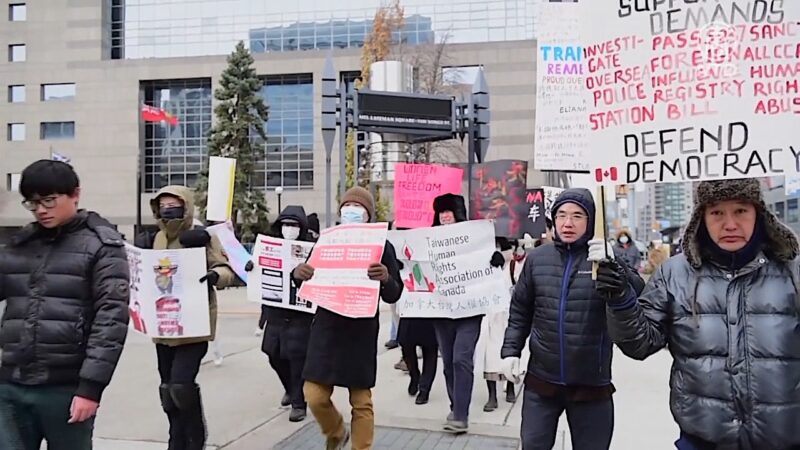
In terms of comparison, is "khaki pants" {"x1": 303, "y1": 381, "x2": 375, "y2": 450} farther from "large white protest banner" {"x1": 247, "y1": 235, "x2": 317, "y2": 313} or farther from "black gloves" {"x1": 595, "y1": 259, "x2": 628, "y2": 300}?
"black gloves" {"x1": 595, "y1": 259, "x2": 628, "y2": 300}

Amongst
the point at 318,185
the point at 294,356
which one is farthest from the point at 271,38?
the point at 294,356

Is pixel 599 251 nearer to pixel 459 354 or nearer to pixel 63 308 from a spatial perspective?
pixel 63 308

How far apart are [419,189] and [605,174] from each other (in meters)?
4.77

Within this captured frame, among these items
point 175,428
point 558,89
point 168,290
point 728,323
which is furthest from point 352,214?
point 558,89

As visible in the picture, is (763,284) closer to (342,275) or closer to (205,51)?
(342,275)

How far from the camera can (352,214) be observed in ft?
15.7

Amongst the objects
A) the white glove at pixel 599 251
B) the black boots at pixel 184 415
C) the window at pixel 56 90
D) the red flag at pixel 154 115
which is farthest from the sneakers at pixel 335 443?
the window at pixel 56 90

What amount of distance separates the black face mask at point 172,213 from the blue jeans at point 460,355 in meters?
2.44

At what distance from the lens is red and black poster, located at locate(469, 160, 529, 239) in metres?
7.16

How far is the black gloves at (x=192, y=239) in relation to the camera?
4805mm

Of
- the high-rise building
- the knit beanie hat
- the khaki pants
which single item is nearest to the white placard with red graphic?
the knit beanie hat

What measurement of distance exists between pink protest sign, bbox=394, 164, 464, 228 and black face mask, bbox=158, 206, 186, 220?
3105 mm

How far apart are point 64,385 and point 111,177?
1996 inches

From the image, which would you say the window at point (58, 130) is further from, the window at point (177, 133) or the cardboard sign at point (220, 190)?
the cardboard sign at point (220, 190)
